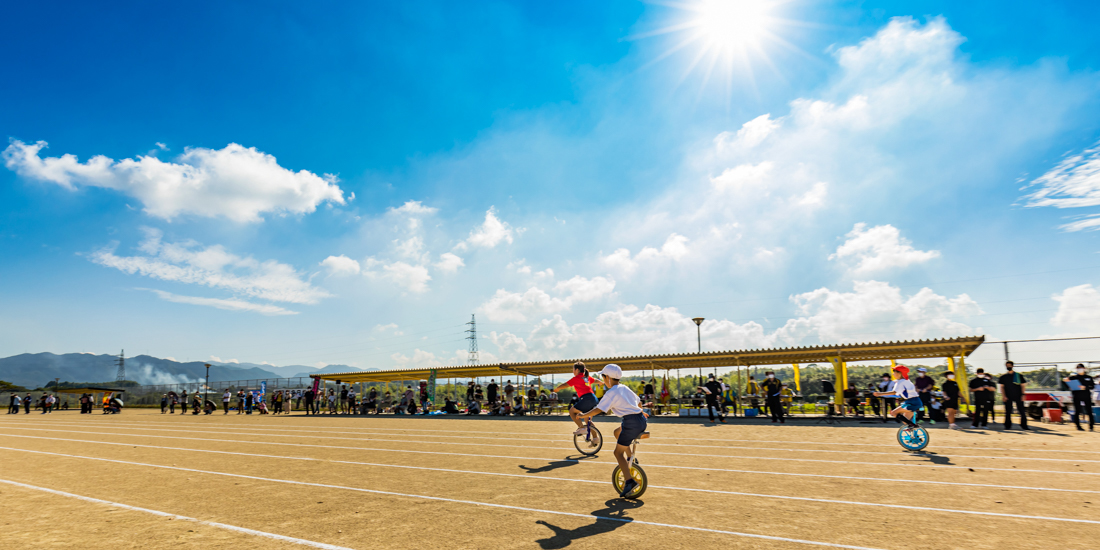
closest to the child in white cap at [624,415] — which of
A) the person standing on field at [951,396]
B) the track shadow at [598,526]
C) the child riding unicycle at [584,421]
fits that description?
the track shadow at [598,526]

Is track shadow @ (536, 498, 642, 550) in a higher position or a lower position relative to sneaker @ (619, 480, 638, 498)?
lower

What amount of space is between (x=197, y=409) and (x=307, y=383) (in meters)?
9.58

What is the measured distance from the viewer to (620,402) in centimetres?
661

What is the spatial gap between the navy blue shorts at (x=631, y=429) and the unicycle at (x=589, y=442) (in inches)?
196

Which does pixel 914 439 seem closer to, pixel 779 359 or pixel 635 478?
pixel 635 478

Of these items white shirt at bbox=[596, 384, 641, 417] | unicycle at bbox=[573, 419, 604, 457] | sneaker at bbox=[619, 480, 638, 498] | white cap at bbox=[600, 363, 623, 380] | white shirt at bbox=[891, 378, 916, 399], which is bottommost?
unicycle at bbox=[573, 419, 604, 457]

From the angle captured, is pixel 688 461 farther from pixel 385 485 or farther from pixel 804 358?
pixel 804 358

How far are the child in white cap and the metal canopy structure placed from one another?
1860 centimetres

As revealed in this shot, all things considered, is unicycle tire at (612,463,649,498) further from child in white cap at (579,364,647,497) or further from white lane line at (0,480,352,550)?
white lane line at (0,480,352,550)

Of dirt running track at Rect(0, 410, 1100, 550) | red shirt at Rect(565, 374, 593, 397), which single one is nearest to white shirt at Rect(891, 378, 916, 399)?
dirt running track at Rect(0, 410, 1100, 550)

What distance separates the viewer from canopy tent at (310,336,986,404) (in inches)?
813

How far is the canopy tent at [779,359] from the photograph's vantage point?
20.6m

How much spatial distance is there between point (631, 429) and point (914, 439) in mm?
8399

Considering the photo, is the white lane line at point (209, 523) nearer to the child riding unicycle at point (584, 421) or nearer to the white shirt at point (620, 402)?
the white shirt at point (620, 402)
